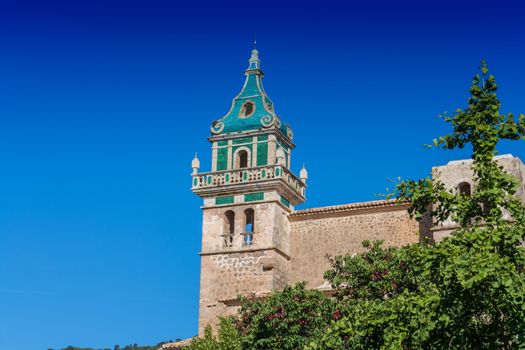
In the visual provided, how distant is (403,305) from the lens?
1301 cm

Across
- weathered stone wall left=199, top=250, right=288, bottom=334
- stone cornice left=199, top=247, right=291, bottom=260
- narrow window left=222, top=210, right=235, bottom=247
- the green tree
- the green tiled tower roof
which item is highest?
the green tiled tower roof

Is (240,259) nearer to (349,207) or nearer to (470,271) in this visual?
(349,207)

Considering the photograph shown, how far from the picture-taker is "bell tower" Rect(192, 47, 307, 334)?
109ft

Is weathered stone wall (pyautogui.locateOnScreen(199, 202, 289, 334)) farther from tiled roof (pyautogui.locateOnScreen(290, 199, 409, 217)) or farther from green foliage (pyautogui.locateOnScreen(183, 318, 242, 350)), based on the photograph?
green foliage (pyautogui.locateOnScreen(183, 318, 242, 350))

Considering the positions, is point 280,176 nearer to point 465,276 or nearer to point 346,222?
point 346,222

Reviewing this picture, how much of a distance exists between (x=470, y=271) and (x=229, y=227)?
2313cm

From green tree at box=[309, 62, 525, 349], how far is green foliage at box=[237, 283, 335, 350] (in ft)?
29.4

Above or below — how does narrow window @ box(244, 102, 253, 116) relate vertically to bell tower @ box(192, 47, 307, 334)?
above

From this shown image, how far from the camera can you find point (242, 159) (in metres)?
35.4

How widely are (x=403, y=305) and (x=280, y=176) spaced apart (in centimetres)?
2065

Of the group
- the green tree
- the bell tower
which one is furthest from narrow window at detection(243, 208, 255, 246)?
the green tree

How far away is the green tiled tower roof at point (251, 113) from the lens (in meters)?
35.1

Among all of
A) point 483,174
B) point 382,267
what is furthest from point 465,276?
point 382,267

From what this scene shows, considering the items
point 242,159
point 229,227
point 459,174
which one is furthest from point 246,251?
point 459,174
